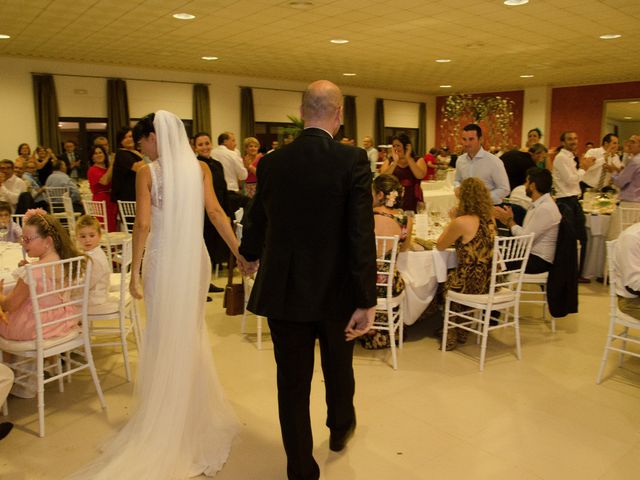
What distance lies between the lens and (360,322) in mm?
2180

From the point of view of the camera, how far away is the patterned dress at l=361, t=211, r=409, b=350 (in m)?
3.86

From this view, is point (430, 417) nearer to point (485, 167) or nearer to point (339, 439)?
point (339, 439)

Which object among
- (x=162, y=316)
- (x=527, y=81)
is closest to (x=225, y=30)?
(x=162, y=316)

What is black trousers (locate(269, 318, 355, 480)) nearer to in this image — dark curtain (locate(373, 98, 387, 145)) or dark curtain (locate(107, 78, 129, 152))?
dark curtain (locate(107, 78, 129, 152))

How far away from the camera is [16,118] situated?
1062 centimetres

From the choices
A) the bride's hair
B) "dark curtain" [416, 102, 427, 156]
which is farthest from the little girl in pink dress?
"dark curtain" [416, 102, 427, 156]

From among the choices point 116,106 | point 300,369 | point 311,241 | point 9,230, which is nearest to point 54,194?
point 9,230

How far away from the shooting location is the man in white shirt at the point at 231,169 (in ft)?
22.3

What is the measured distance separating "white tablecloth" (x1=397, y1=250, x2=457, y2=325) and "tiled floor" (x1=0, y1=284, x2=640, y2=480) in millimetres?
358

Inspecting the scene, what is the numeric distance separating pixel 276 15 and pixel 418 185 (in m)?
2.99

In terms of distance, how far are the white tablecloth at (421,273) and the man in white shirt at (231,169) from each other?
Result: 10.2 feet

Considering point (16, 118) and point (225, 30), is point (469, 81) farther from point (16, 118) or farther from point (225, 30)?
point (16, 118)

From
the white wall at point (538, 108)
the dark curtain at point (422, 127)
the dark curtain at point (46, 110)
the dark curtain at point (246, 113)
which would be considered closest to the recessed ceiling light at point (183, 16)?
the dark curtain at point (46, 110)

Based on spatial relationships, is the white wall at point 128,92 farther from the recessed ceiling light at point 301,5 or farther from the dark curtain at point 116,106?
the recessed ceiling light at point 301,5
